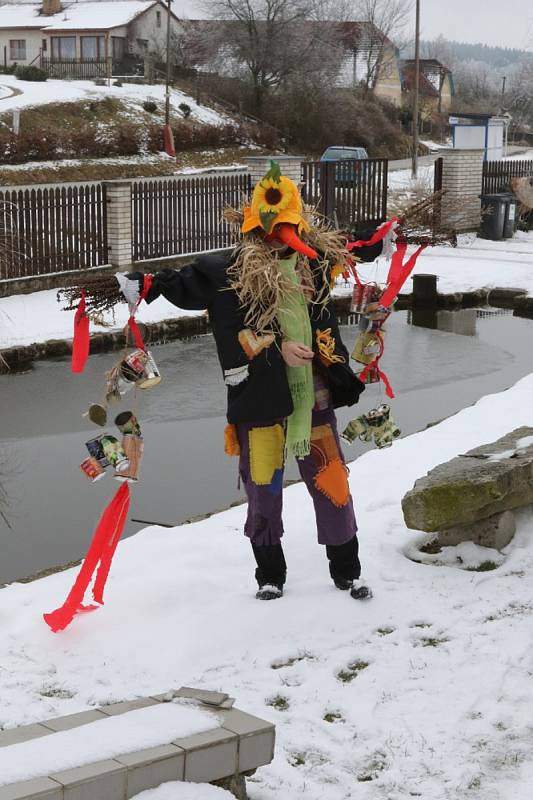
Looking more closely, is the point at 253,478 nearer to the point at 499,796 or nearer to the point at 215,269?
the point at 215,269

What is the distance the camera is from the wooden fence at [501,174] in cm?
2514

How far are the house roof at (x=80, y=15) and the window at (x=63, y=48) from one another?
692mm

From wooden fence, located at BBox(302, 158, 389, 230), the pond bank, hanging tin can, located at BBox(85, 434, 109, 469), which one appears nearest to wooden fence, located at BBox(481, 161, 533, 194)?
wooden fence, located at BBox(302, 158, 389, 230)

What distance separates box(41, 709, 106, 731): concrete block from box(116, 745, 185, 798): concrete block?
0.97ft

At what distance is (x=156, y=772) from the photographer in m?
3.19

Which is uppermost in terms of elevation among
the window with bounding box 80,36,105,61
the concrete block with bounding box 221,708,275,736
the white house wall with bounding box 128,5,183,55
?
the white house wall with bounding box 128,5,183,55

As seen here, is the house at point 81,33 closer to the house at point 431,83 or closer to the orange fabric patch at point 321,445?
the house at point 431,83

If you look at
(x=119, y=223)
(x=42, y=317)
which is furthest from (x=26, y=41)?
(x=42, y=317)

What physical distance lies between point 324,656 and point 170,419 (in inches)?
228

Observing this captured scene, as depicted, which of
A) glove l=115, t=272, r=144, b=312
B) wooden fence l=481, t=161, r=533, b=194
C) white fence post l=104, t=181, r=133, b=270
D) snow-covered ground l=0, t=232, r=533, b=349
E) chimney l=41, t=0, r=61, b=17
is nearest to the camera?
glove l=115, t=272, r=144, b=312

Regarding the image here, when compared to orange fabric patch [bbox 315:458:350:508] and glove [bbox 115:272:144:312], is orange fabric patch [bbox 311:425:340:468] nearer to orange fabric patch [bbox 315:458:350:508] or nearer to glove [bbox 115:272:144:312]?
orange fabric patch [bbox 315:458:350:508]

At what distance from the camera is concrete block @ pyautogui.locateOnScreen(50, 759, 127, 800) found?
9.86ft

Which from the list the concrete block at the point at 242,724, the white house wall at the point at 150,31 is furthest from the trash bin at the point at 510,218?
the white house wall at the point at 150,31

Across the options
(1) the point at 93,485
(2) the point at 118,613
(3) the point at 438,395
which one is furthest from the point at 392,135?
(2) the point at 118,613
